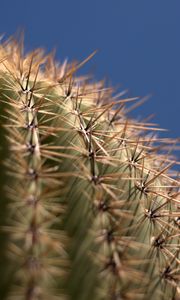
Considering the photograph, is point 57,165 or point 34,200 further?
point 57,165

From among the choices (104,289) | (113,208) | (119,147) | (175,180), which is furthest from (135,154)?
(104,289)

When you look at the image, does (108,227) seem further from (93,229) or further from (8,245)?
(8,245)

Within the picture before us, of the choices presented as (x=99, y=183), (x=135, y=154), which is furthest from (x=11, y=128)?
(x=135, y=154)

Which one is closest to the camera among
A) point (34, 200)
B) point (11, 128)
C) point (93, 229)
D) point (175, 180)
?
point (34, 200)

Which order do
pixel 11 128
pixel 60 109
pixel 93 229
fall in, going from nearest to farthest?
pixel 93 229 → pixel 11 128 → pixel 60 109

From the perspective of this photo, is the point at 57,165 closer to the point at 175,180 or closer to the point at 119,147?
the point at 119,147

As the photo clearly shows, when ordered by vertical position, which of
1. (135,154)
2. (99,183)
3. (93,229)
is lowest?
(93,229)

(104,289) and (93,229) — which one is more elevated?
(93,229)
